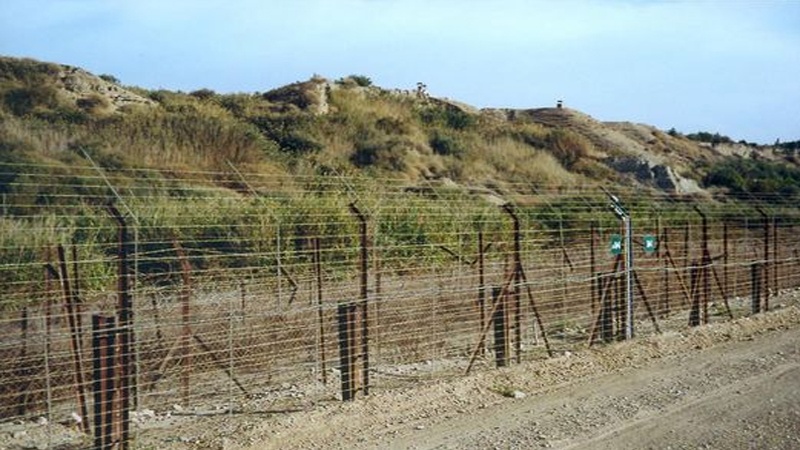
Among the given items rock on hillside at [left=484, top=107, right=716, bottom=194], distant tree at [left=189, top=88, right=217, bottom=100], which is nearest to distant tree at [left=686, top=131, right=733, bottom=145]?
rock on hillside at [left=484, top=107, right=716, bottom=194]

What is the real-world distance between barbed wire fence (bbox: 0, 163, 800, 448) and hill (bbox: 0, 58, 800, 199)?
324 centimetres

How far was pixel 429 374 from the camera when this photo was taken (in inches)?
434

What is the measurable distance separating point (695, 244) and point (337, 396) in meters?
11.8

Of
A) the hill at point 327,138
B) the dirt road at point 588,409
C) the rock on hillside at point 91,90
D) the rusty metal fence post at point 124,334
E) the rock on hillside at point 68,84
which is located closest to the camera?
the rusty metal fence post at point 124,334

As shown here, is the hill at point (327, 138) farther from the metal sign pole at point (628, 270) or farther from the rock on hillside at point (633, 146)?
the metal sign pole at point (628, 270)

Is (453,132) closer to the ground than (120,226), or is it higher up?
higher up

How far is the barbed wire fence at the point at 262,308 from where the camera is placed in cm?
838

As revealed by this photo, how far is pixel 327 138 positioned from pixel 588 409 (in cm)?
2623

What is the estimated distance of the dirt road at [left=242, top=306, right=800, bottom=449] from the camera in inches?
330

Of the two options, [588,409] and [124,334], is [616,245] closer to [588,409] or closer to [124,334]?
[588,409]

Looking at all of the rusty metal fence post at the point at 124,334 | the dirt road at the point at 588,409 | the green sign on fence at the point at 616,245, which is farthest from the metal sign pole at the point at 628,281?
the rusty metal fence post at the point at 124,334

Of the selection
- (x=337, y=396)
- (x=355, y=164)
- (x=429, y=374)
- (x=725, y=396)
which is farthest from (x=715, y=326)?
(x=355, y=164)

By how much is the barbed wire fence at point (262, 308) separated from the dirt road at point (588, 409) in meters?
0.58

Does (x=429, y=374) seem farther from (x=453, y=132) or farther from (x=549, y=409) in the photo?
(x=453, y=132)
